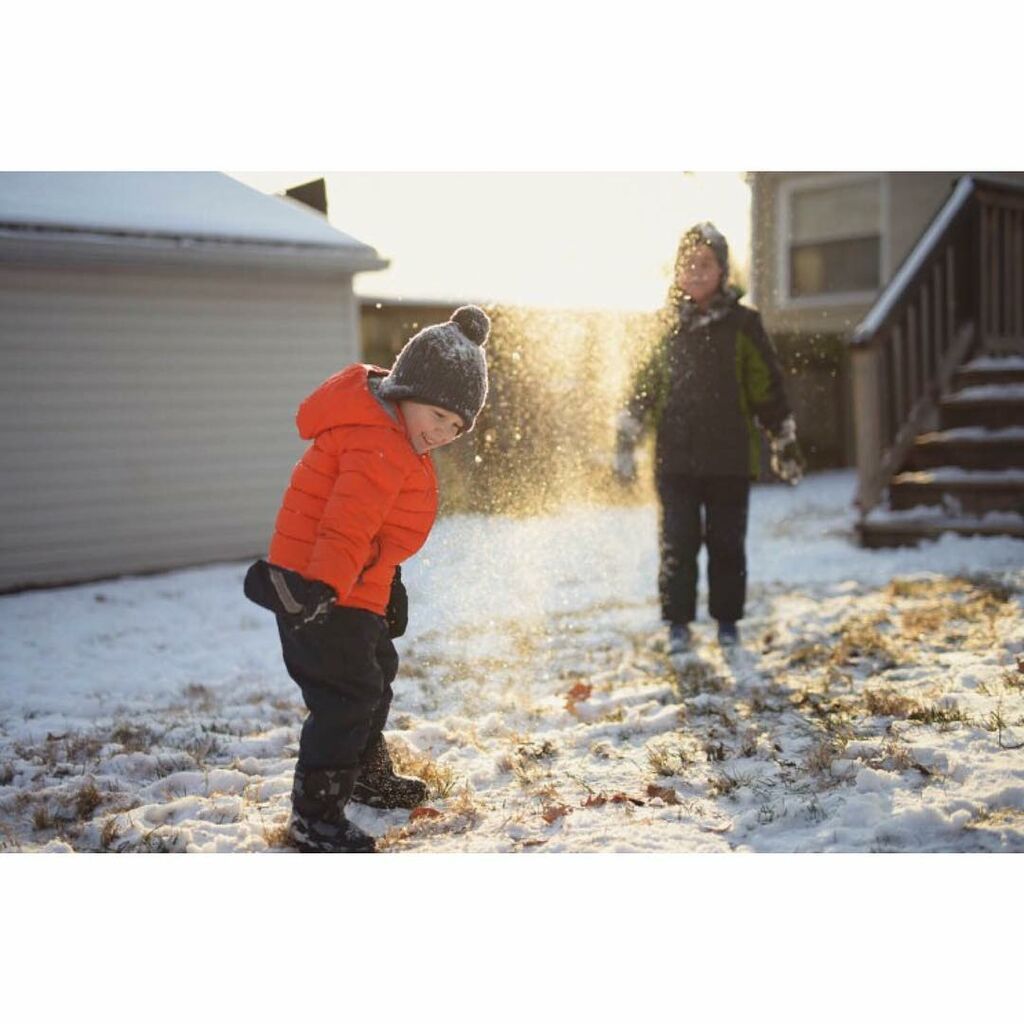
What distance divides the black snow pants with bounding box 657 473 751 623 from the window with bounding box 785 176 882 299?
17.5 ft

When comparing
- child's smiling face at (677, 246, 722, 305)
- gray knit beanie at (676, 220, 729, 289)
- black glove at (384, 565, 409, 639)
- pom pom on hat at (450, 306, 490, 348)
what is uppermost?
gray knit beanie at (676, 220, 729, 289)

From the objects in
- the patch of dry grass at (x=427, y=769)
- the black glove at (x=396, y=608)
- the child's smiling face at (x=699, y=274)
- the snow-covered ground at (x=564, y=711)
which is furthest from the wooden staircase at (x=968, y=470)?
the black glove at (x=396, y=608)

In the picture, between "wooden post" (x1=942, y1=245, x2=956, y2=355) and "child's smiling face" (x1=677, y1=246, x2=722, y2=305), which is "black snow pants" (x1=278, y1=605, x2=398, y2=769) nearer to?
"child's smiling face" (x1=677, y1=246, x2=722, y2=305)

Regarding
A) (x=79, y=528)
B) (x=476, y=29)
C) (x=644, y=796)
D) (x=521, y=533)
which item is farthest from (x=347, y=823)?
(x=79, y=528)

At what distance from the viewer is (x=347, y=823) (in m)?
2.23

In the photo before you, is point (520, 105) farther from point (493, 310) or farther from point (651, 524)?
point (651, 524)

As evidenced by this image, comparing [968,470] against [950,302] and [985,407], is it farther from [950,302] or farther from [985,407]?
[950,302]

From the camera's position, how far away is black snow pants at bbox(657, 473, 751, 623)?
3.73 metres

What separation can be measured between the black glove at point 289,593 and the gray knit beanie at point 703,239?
79.4 inches

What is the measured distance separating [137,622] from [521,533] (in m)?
1.64

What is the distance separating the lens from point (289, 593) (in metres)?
1.98

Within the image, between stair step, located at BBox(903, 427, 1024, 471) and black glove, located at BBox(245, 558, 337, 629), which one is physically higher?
black glove, located at BBox(245, 558, 337, 629)

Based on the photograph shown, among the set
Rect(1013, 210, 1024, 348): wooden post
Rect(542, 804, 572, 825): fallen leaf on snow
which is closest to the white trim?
Rect(1013, 210, 1024, 348): wooden post

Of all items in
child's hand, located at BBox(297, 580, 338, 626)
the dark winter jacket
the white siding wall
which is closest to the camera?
child's hand, located at BBox(297, 580, 338, 626)
